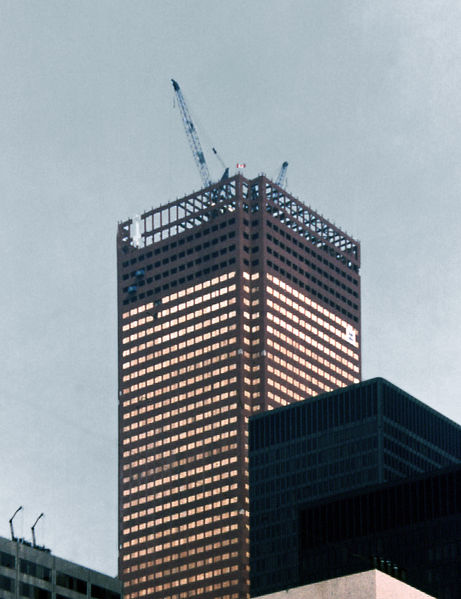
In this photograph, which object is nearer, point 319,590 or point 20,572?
point 319,590

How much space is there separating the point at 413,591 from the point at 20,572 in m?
103

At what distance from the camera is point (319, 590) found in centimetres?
8906

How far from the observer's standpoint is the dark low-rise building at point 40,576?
18312 centimetres

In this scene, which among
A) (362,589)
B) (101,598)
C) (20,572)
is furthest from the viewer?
(101,598)

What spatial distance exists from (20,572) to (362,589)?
105m

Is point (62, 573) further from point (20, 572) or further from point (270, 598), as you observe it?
point (270, 598)

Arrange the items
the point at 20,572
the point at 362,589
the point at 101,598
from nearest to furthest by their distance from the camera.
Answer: the point at 362,589 < the point at 20,572 < the point at 101,598

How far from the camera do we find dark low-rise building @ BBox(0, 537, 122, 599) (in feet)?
601

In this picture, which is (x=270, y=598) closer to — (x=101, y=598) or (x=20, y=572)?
(x=20, y=572)

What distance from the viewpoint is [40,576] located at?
18838 cm

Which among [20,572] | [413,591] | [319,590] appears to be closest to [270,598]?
[319,590]

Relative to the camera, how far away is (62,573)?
192000 millimetres

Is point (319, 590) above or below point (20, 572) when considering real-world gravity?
below

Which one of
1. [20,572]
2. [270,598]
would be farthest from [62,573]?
[270,598]
